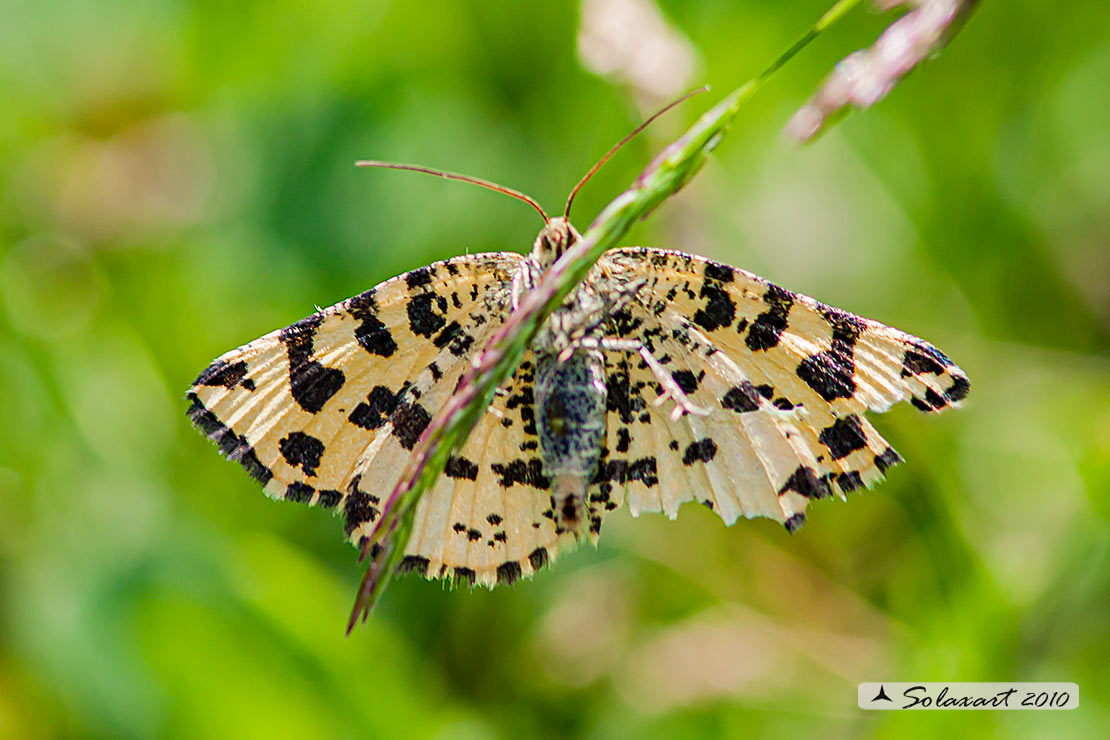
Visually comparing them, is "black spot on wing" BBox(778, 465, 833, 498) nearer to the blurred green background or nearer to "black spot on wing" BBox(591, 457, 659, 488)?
"black spot on wing" BBox(591, 457, 659, 488)

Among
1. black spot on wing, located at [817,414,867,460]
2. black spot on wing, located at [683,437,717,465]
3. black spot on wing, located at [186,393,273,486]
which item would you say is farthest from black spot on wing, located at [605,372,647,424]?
black spot on wing, located at [186,393,273,486]

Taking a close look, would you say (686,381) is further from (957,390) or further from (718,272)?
(957,390)

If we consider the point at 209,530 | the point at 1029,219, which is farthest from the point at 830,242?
the point at 209,530

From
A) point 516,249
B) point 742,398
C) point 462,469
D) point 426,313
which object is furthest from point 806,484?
point 516,249

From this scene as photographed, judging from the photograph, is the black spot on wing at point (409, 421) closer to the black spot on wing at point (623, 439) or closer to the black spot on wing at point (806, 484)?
the black spot on wing at point (623, 439)

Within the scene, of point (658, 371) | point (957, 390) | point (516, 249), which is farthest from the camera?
point (516, 249)

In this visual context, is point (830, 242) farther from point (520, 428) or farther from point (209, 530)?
point (209, 530)
